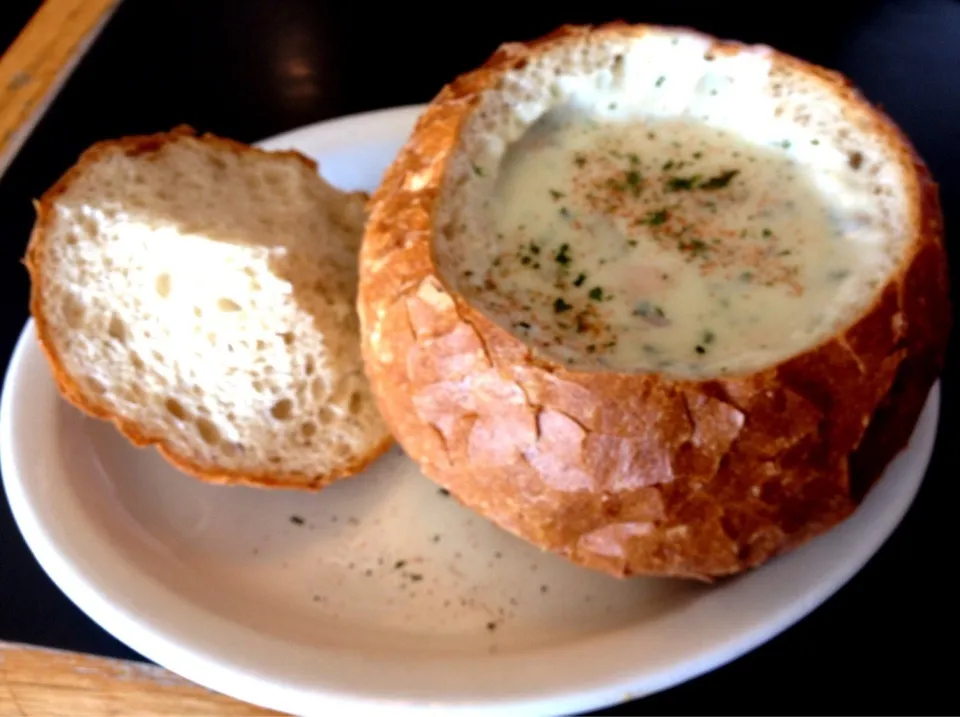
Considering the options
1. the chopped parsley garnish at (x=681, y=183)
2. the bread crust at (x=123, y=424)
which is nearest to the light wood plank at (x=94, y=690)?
the bread crust at (x=123, y=424)

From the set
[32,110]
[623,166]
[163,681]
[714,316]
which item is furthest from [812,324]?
[32,110]

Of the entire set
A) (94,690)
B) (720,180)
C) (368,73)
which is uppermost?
(720,180)

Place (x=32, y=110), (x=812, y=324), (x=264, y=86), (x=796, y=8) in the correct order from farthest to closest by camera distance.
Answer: (x=796, y=8) < (x=264, y=86) < (x=32, y=110) < (x=812, y=324)

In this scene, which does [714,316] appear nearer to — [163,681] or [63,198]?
[163,681]

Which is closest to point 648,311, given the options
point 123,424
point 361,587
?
point 361,587

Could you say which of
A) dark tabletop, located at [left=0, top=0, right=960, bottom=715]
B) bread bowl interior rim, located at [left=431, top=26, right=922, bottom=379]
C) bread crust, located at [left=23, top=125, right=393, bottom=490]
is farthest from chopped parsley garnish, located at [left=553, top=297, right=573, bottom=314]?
dark tabletop, located at [left=0, top=0, right=960, bottom=715]

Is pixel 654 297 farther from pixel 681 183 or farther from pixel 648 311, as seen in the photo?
pixel 681 183
